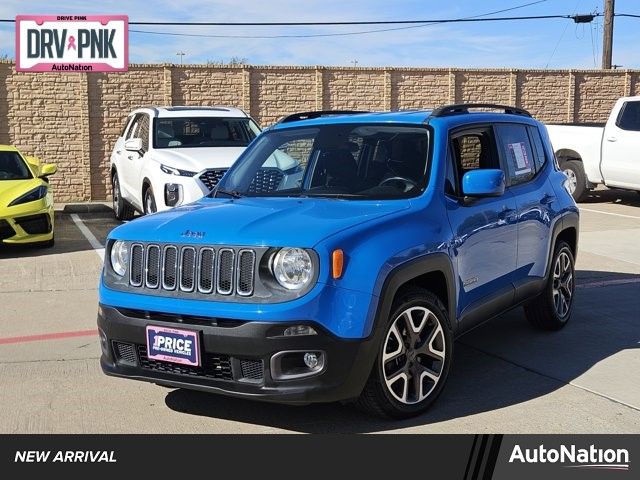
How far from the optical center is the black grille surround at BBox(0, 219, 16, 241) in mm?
10867

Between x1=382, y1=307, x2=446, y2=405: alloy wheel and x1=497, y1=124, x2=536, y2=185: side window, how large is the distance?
1.78m

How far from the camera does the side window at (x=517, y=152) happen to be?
6355 millimetres

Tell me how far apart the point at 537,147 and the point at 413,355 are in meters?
2.80

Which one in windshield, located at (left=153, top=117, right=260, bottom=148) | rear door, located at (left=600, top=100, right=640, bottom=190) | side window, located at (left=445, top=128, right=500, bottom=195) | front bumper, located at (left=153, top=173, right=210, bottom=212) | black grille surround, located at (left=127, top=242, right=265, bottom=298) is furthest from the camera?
rear door, located at (left=600, top=100, right=640, bottom=190)

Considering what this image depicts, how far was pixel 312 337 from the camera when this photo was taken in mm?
4336

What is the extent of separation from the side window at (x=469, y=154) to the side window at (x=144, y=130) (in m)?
6.92

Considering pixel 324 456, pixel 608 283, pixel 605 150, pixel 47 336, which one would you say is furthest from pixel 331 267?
pixel 605 150

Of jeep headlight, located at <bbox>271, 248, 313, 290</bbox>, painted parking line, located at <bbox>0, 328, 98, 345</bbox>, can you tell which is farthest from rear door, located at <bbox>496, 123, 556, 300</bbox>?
painted parking line, located at <bbox>0, 328, 98, 345</bbox>

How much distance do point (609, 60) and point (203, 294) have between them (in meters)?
26.3

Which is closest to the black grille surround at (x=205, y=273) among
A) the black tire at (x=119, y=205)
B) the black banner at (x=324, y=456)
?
the black banner at (x=324, y=456)

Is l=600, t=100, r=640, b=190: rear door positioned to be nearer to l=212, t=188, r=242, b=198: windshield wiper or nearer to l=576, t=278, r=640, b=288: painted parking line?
l=576, t=278, r=640, b=288: painted parking line

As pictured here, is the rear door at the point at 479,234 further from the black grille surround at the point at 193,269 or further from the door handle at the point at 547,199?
the black grille surround at the point at 193,269

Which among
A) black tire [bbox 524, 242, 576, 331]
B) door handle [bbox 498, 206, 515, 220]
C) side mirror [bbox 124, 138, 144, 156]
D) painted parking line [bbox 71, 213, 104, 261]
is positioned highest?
side mirror [bbox 124, 138, 144, 156]

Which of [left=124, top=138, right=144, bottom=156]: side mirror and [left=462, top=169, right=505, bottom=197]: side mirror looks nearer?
[left=462, top=169, right=505, bottom=197]: side mirror
